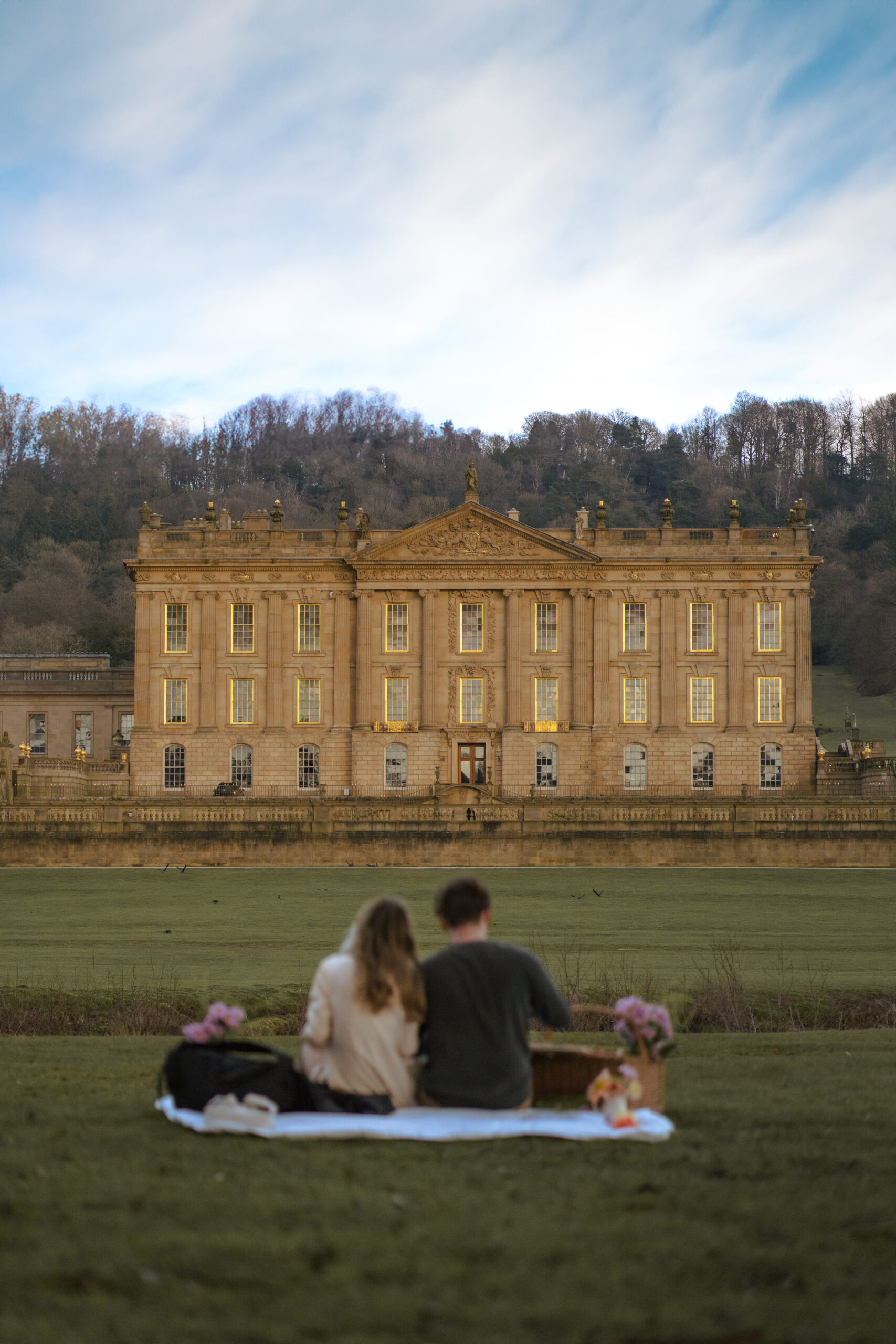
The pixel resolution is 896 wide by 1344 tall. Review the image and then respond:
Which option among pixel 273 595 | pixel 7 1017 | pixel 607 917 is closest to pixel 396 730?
pixel 273 595

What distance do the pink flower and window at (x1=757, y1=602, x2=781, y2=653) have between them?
2131 inches

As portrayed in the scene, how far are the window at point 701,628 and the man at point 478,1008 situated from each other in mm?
53487

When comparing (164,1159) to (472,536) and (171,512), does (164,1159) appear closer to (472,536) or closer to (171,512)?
(472,536)

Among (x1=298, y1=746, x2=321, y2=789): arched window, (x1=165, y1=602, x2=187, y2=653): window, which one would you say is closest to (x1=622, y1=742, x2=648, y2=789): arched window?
(x1=298, y1=746, x2=321, y2=789): arched window

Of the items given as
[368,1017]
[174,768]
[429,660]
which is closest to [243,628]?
[174,768]

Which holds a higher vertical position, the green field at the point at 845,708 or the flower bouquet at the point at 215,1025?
the green field at the point at 845,708

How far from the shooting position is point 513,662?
193 feet

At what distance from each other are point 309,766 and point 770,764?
799 inches

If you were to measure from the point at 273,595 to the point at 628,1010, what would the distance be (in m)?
53.5

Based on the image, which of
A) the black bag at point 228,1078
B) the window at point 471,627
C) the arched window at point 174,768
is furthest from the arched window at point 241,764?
the black bag at point 228,1078

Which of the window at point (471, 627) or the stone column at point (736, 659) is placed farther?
the window at point (471, 627)

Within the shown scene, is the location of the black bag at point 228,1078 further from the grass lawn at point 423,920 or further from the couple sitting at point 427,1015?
the grass lawn at point 423,920

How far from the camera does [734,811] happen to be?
36.4 m

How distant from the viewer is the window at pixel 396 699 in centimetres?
5906
